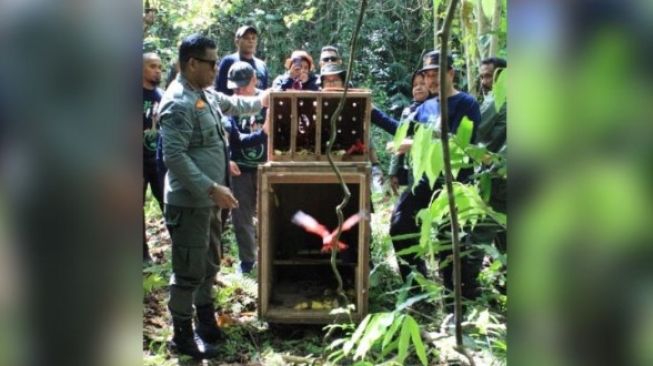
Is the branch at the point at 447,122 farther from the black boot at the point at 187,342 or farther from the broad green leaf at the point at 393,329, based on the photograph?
the black boot at the point at 187,342

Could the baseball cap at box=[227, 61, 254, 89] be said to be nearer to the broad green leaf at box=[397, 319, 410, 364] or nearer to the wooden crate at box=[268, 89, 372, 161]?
the wooden crate at box=[268, 89, 372, 161]

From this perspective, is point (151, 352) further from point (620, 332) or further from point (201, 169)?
point (620, 332)

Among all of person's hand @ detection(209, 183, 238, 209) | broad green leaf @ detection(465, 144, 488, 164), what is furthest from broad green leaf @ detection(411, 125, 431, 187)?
person's hand @ detection(209, 183, 238, 209)

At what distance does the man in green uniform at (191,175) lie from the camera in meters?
3.04

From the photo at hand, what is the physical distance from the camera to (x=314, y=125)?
12.0 feet

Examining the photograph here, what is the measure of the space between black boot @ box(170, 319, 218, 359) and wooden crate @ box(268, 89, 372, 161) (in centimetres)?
95

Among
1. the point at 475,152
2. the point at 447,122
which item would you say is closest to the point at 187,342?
the point at 475,152

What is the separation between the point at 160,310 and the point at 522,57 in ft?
12.1

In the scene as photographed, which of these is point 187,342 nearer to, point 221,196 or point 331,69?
point 221,196

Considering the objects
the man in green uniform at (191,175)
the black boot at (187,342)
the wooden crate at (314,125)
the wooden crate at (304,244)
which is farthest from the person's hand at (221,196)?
the black boot at (187,342)

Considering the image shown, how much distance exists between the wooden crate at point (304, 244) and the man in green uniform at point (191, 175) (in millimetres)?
272

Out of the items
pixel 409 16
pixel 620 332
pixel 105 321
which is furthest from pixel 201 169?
pixel 409 16

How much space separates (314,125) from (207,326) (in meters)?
1.23

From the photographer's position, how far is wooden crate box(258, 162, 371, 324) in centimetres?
334
